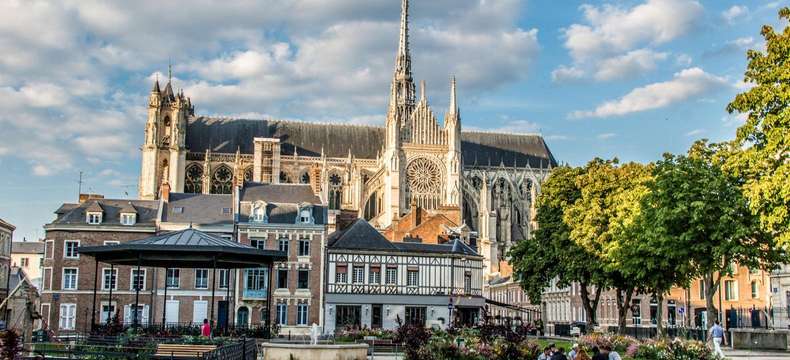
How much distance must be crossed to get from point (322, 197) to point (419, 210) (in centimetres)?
1647

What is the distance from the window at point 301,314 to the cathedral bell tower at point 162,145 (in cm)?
4439

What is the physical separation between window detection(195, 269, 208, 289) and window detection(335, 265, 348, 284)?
655 centimetres

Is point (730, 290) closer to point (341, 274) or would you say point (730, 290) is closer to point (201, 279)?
point (341, 274)

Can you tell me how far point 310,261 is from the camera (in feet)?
145

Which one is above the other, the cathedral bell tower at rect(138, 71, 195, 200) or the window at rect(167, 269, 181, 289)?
the cathedral bell tower at rect(138, 71, 195, 200)

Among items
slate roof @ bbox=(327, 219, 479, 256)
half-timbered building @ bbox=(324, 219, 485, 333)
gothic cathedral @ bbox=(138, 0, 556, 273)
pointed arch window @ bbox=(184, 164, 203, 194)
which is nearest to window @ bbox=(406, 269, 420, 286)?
half-timbered building @ bbox=(324, 219, 485, 333)

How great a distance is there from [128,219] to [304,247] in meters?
8.77

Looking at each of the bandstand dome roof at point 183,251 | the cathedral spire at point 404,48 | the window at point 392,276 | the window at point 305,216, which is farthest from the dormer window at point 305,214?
the cathedral spire at point 404,48

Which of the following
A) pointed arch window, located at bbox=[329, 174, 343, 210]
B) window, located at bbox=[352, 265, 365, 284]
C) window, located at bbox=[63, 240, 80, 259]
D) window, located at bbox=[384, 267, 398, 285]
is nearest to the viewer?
window, located at bbox=[63, 240, 80, 259]

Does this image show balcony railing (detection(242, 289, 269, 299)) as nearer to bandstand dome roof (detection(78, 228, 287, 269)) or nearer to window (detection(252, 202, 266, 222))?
window (detection(252, 202, 266, 222))

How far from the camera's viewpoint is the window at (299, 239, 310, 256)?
44.3m

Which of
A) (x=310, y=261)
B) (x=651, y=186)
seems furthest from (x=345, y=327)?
(x=651, y=186)

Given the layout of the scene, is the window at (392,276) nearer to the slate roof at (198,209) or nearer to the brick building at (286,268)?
the brick building at (286,268)

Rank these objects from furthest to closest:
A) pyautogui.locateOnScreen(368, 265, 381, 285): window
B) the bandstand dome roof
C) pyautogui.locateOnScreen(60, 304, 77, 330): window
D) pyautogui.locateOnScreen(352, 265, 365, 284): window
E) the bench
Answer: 1. pyautogui.locateOnScreen(368, 265, 381, 285): window
2. pyautogui.locateOnScreen(352, 265, 365, 284): window
3. pyautogui.locateOnScreen(60, 304, 77, 330): window
4. the bandstand dome roof
5. the bench
